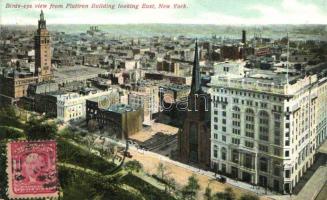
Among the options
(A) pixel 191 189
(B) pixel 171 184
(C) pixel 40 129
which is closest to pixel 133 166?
(B) pixel 171 184

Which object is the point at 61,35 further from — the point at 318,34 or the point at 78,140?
the point at 318,34

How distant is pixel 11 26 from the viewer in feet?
30.2

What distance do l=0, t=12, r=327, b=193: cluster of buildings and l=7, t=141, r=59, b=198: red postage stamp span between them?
169 centimetres

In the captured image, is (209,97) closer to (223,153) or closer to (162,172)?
(223,153)

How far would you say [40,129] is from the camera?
33.1 feet

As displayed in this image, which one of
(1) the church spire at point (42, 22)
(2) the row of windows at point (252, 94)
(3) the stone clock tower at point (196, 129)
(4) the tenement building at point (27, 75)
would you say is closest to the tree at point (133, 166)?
(3) the stone clock tower at point (196, 129)

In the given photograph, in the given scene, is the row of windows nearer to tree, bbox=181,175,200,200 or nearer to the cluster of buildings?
the cluster of buildings

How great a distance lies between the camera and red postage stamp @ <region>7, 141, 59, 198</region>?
8953mm

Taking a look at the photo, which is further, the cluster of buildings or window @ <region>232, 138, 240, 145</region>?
window @ <region>232, 138, 240, 145</region>

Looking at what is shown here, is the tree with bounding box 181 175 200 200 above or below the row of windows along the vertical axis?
below

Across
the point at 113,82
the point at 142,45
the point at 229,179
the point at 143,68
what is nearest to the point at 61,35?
the point at 142,45

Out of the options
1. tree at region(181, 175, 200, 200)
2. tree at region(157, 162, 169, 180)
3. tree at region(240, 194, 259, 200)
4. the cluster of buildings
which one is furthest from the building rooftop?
tree at region(240, 194, 259, 200)

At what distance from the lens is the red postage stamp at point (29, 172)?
895 cm

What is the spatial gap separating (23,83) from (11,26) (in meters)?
2.35
